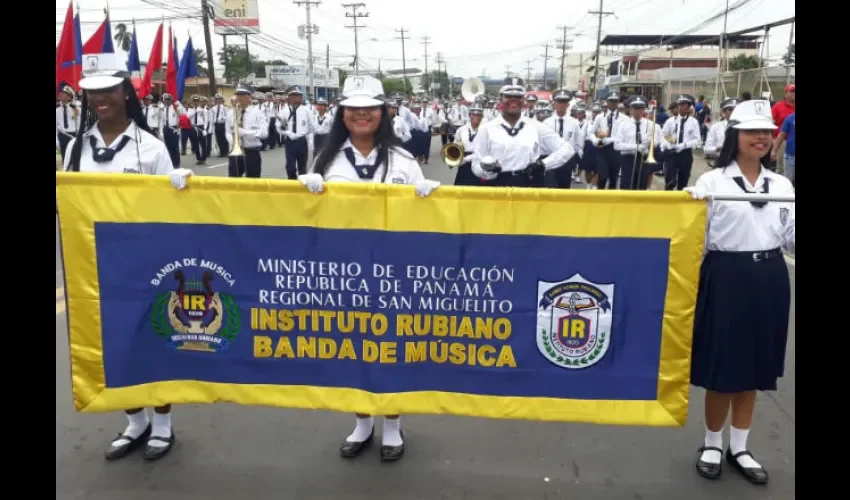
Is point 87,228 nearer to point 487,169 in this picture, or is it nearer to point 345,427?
point 345,427

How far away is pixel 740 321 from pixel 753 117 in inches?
37.5

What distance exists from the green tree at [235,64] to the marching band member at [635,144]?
5802 cm

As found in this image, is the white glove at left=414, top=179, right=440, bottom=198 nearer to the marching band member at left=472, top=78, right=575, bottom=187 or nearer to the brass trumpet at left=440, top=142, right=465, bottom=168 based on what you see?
the marching band member at left=472, top=78, right=575, bottom=187

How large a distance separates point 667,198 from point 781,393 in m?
2.19

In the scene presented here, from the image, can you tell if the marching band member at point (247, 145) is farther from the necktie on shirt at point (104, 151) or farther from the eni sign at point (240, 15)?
the eni sign at point (240, 15)

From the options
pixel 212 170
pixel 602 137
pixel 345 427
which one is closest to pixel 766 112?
pixel 345 427

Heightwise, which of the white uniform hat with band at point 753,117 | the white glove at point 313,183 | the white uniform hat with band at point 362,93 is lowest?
the white glove at point 313,183

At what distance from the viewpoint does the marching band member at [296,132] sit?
13.5 metres

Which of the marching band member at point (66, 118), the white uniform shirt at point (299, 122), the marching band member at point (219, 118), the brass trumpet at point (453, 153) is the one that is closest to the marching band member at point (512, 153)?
the brass trumpet at point (453, 153)

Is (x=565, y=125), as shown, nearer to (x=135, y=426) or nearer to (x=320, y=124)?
(x=320, y=124)

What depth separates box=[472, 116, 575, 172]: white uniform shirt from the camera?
6.53 m

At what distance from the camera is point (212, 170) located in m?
18.2

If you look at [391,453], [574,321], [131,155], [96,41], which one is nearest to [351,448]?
[391,453]

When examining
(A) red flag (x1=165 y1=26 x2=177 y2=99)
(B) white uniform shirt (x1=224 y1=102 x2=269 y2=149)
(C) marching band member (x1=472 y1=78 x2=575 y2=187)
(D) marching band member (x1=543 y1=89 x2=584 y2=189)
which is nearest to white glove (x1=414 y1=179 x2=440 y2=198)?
(C) marching band member (x1=472 y1=78 x2=575 y2=187)
